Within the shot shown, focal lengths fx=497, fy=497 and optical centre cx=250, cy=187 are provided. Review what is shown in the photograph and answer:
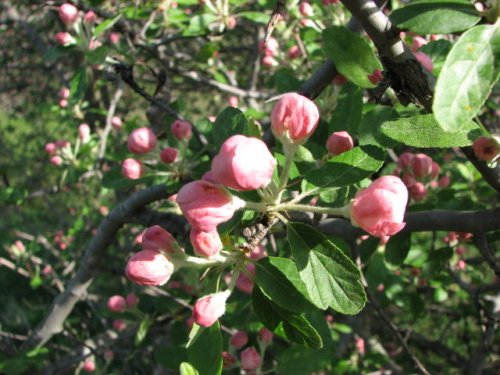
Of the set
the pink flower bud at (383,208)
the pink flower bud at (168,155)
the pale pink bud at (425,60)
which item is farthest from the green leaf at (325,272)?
the pink flower bud at (168,155)

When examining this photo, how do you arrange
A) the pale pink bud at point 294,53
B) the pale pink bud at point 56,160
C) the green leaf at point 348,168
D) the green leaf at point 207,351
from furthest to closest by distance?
1. the pale pink bud at point 56,160
2. the pale pink bud at point 294,53
3. the green leaf at point 207,351
4. the green leaf at point 348,168

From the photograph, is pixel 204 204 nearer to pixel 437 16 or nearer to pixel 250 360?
pixel 437 16

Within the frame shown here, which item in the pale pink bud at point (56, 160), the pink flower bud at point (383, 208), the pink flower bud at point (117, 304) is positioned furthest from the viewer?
the pale pink bud at point (56, 160)

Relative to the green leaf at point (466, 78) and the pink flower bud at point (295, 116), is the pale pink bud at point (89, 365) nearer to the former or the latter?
the pink flower bud at point (295, 116)

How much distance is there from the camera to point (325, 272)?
0.82m

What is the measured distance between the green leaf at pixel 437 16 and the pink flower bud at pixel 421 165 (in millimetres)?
710

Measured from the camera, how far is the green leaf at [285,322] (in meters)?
0.90

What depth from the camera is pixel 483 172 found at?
0.92m

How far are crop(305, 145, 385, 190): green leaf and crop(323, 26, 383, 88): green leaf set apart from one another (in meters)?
0.23

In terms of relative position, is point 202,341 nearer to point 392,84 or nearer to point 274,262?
point 274,262

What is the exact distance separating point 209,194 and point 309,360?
99 centimetres

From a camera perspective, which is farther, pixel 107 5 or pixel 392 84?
pixel 107 5

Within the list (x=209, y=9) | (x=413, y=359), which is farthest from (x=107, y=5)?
(x=413, y=359)

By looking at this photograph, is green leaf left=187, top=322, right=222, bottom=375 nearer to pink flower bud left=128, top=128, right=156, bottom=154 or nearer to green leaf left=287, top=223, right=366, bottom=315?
green leaf left=287, top=223, right=366, bottom=315
